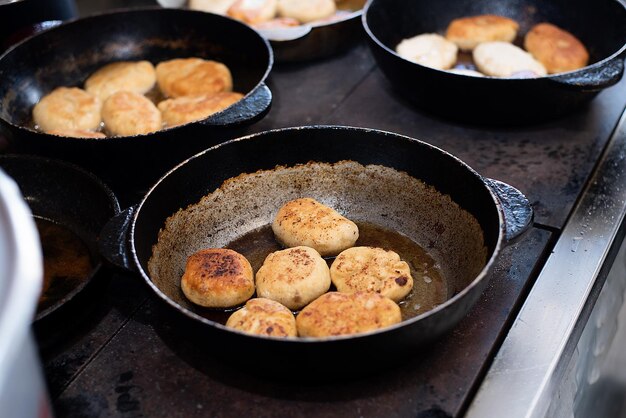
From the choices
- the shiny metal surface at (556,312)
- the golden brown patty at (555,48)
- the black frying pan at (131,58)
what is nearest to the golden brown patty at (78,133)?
the black frying pan at (131,58)

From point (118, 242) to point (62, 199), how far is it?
46cm

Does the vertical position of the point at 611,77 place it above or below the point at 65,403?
above

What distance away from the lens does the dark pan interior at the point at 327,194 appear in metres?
1.29

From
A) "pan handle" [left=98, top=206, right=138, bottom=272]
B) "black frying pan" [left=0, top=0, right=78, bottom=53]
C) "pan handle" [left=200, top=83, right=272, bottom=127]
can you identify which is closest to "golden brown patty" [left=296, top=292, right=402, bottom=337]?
"pan handle" [left=98, top=206, right=138, bottom=272]

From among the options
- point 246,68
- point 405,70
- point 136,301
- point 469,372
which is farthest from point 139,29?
point 469,372

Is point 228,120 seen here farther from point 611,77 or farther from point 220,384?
point 611,77

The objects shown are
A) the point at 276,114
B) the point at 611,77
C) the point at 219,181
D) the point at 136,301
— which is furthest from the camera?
the point at 276,114

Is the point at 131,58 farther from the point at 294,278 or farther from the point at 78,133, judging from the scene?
the point at 294,278

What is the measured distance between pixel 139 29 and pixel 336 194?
3.06 feet

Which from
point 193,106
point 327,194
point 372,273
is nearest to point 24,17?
point 193,106

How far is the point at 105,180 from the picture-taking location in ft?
4.99

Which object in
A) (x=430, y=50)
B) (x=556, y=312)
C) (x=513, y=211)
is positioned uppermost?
(x=513, y=211)

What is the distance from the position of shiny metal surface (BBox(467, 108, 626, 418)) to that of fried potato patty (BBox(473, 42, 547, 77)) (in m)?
0.44

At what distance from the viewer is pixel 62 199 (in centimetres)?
152
